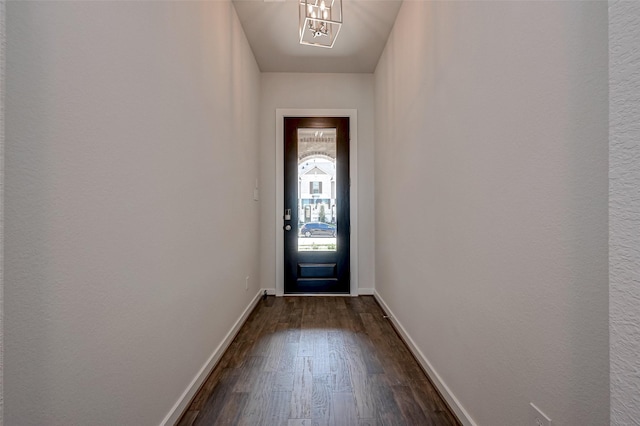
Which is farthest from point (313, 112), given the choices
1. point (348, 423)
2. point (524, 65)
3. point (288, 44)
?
point (348, 423)

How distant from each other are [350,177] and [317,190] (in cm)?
44

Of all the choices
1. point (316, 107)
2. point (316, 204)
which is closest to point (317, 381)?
point (316, 204)

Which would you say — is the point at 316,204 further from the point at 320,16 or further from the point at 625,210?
the point at 625,210

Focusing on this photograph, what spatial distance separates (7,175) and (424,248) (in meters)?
1.96

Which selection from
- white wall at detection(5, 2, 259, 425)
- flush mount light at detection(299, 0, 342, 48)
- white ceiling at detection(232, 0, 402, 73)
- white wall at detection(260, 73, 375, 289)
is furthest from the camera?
white wall at detection(260, 73, 375, 289)

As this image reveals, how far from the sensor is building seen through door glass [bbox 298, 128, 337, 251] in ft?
12.5

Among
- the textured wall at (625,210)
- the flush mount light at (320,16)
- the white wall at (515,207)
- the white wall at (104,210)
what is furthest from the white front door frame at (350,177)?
the textured wall at (625,210)

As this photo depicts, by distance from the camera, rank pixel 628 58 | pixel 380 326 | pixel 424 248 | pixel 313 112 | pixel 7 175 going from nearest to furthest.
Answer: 1. pixel 628 58
2. pixel 7 175
3. pixel 424 248
4. pixel 380 326
5. pixel 313 112

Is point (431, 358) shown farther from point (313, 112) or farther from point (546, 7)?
point (313, 112)

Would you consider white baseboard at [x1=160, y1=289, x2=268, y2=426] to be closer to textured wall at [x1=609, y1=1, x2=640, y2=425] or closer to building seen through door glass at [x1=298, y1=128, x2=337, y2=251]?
building seen through door glass at [x1=298, y1=128, x2=337, y2=251]

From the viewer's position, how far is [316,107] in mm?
3773

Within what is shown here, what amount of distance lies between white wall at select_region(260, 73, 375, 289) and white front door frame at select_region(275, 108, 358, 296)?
47 millimetres

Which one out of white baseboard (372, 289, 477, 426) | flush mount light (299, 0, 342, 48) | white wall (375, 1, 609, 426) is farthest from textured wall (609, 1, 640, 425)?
flush mount light (299, 0, 342, 48)

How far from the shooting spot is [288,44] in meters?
3.14
